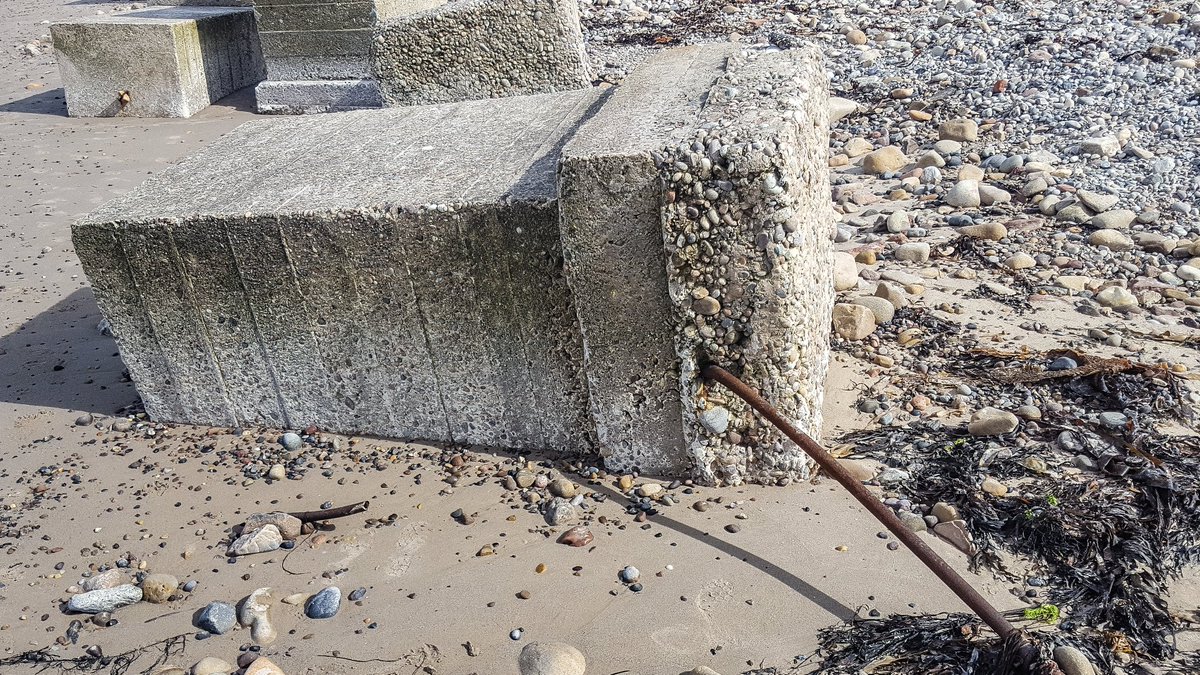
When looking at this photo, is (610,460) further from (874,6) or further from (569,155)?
(874,6)

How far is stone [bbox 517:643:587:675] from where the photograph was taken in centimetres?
260

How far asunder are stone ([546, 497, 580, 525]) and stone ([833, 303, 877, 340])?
155cm

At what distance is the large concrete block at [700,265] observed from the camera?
282 cm

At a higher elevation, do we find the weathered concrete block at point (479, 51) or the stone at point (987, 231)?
the weathered concrete block at point (479, 51)

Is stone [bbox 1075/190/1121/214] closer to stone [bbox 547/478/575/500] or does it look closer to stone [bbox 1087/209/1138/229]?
stone [bbox 1087/209/1138/229]

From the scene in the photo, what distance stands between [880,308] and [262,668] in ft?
9.36

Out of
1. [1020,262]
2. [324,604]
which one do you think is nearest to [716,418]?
[324,604]

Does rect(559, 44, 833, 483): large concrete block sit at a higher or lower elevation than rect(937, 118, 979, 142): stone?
higher

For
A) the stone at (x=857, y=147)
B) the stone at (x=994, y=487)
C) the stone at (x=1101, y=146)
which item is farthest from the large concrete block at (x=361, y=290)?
the stone at (x=1101, y=146)

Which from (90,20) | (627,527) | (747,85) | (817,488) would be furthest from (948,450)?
(90,20)

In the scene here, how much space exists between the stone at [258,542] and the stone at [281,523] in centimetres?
3

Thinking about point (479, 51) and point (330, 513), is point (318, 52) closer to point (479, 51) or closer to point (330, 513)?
point (479, 51)

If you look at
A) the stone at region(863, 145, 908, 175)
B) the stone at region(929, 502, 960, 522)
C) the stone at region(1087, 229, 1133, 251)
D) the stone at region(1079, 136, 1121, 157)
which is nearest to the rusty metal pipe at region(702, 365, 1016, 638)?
the stone at region(929, 502, 960, 522)

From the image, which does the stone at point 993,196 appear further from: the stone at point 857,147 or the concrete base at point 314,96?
the concrete base at point 314,96
